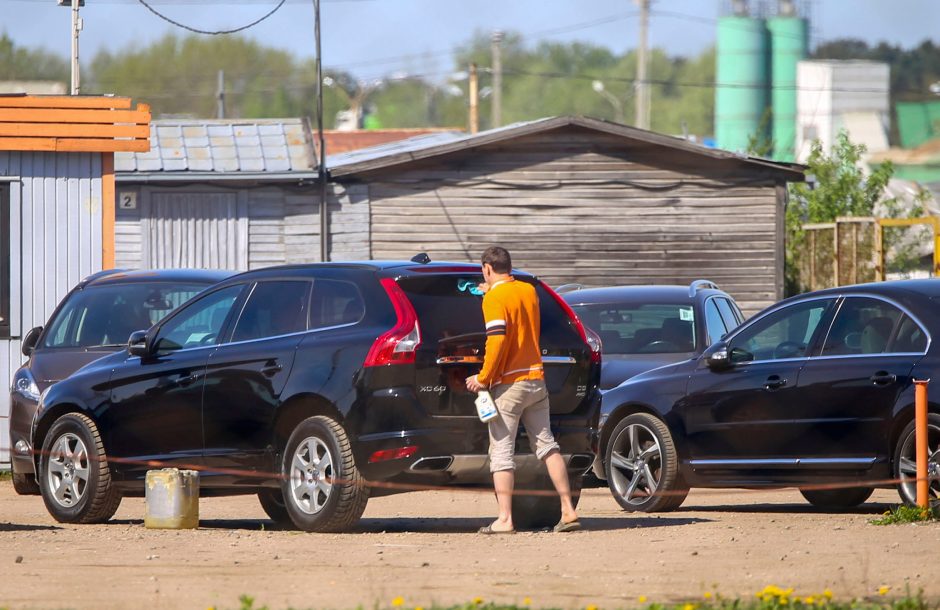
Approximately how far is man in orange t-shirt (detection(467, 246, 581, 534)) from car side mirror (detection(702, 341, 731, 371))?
2.08m

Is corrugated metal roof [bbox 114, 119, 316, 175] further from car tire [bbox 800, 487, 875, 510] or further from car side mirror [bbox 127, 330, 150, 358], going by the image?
car tire [bbox 800, 487, 875, 510]

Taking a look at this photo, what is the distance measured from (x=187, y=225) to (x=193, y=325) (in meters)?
15.3

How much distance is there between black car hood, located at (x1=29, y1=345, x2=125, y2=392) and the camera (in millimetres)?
13523

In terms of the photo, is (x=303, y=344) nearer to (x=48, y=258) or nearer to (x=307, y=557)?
(x=307, y=557)

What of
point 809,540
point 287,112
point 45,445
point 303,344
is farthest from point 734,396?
point 287,112

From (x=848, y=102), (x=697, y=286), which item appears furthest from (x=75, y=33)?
(x=848, y=102)

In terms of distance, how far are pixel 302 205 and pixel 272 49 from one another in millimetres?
76869

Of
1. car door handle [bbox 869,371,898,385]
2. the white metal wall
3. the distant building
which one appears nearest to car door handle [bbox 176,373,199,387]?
car door handle [bbox 869,371,898,385]

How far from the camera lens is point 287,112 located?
110312 millimetres

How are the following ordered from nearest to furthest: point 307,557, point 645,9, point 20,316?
point 307,557
point 20,316
point 645,9

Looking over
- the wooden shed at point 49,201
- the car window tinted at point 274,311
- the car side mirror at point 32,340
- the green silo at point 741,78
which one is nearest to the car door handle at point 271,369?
the car window tinted at point 274,311

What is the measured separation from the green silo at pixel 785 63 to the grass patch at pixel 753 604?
253 ft

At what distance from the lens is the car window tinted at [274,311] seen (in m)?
10.3

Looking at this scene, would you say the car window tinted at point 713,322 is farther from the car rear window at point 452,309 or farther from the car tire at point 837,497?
the car rear window at point 452,309
